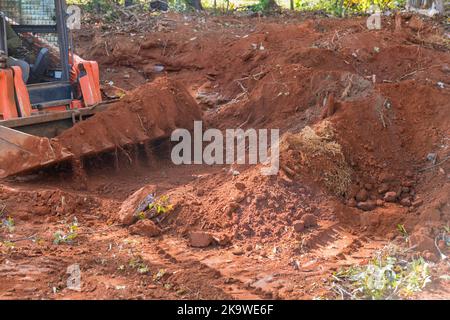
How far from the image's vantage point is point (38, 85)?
7203mm

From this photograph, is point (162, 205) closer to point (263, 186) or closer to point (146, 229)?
point (146, 229)

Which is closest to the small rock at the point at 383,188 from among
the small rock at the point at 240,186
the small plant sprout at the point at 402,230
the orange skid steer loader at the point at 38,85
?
the small plant sprout at the point at 402,230

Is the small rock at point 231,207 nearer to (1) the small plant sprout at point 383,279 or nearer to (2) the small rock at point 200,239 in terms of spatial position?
(2) the small rock at point 200,239

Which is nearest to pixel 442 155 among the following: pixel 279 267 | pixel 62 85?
pixel 279 267

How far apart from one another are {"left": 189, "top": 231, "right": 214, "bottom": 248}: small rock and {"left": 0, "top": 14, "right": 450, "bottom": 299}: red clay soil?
0.16 feet

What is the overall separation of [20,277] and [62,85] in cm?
341

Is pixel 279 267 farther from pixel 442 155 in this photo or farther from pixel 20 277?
pixel 442 155

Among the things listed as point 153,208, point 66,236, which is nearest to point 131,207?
point 153,208

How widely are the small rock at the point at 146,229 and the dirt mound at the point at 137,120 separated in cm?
162

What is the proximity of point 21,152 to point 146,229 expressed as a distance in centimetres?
174

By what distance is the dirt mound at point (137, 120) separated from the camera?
704 cm

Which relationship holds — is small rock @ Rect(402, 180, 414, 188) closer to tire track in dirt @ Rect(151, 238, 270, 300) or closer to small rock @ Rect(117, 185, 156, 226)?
tire track in dirt @ Rect(151, 238, 270, 300)

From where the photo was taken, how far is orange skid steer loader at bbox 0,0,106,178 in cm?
642

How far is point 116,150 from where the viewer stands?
288 inches
